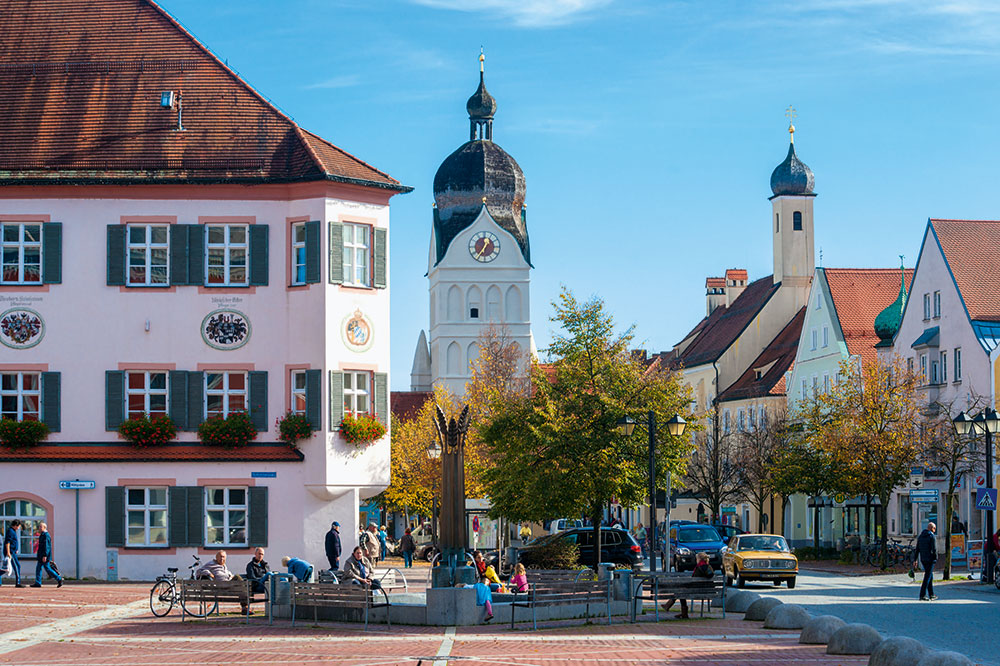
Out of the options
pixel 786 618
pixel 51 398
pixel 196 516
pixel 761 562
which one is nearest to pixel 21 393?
pixel 51 398

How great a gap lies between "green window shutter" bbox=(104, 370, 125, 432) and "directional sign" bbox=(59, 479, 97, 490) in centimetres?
150

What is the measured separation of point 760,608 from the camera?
1011 inches

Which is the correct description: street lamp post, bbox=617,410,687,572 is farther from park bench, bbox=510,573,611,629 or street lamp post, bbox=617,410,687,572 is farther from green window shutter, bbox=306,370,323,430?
green window shutter, bbox=306,370,323,430

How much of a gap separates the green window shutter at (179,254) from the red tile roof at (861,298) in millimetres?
42546

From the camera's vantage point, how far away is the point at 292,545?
37562 millimetres

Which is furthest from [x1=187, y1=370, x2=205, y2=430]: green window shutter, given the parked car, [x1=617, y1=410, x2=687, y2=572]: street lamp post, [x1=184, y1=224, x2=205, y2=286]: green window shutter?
the parked car

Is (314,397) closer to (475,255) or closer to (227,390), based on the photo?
(227,390)

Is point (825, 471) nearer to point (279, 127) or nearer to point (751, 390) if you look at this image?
point (279, 127)

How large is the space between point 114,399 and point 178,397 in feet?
5.33

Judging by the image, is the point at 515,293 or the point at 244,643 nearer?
the point at 244,643

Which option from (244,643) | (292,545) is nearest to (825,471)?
(292,545)

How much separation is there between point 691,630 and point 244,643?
7334mm

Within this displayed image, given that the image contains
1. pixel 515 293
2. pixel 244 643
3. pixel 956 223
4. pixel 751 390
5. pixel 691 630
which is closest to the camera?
pixel 244 643

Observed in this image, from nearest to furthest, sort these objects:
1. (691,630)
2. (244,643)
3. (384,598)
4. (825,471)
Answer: (244,643), (691,630), (384,598), (825,471)
